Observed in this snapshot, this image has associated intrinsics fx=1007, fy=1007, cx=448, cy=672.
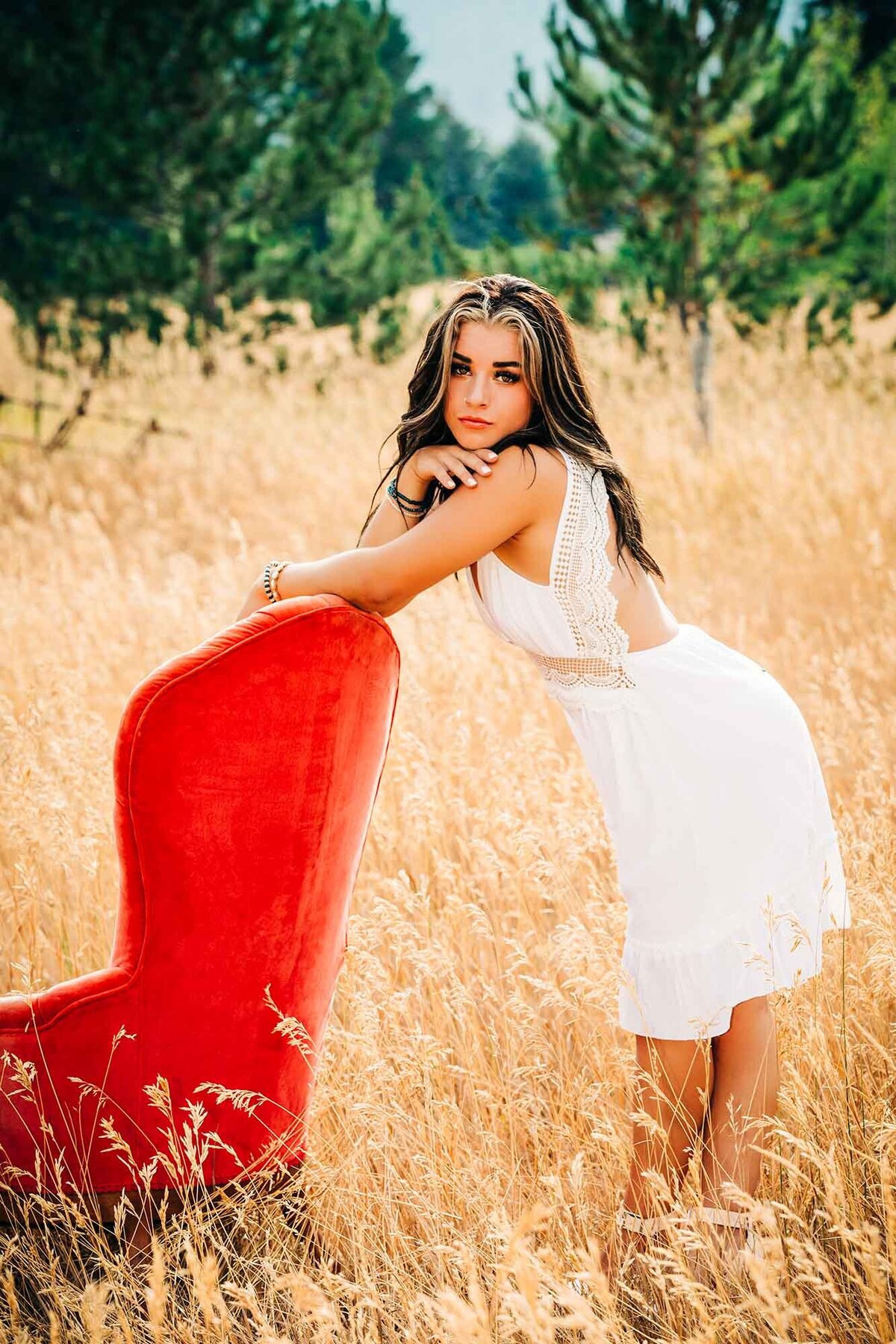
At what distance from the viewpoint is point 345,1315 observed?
1.76 m

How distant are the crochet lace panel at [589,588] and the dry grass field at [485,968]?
0.38m

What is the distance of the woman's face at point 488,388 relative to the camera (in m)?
1.70

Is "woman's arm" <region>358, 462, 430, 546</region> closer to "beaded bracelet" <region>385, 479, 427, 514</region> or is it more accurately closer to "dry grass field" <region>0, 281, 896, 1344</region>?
"beaded bracelet" <region>385, 479, 427, 514</region>

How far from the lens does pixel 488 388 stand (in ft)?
5.58

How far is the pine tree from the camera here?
682cm

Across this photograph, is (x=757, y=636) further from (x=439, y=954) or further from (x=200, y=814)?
(x=200, y=814)

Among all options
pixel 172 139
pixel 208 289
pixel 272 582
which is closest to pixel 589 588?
pixel 272 582

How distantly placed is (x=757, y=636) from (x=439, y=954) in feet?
8.83

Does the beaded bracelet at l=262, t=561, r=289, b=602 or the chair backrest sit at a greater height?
the beaded bracelet at l=262, t=561, r=289, b=602

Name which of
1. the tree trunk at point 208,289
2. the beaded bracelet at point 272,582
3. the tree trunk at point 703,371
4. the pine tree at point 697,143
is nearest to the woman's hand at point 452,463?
the beaded bracelet at point 272,582

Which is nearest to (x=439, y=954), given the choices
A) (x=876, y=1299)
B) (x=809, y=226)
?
(x=876, y=1299)

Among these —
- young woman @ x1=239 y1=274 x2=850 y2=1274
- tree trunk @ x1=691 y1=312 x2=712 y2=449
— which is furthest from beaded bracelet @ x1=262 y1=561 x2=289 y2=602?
tree trunk @ x1=691 y1=312 x2=712 y2=449

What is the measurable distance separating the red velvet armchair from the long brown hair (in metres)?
0.42

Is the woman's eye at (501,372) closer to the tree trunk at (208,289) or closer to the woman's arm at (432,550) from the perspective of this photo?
the woman's arm at (432,550)
